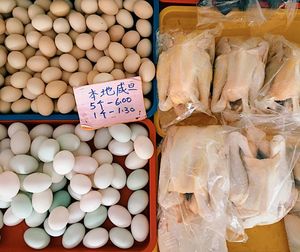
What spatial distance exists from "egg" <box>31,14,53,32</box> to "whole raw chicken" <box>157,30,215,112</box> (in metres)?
0.26

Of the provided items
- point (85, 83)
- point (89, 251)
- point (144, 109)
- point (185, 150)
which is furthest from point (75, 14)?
point (89, 251)

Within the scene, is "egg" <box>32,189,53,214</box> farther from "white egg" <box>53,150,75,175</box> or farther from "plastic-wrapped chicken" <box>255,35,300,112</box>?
"plastic-wrapped chicken" <box>255,35,300,112</box>

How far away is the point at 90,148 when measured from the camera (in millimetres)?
884

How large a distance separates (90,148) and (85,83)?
0.14m

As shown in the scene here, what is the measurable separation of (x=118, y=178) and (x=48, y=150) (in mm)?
152

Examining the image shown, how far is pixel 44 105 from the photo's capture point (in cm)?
84

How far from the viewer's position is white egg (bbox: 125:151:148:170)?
84 centimetres

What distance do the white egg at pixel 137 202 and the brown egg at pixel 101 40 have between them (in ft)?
1.07

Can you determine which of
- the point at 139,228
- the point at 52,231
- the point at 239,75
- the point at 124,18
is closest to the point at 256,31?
the point at 239,75

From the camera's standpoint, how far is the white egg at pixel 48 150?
80 cm

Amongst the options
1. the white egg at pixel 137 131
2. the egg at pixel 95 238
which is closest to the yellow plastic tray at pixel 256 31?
the white egg at pixel 137 131

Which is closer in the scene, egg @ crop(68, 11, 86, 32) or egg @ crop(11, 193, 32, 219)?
egg @ crop(11, 193, 32, 219)

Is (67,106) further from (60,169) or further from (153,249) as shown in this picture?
(153,249)

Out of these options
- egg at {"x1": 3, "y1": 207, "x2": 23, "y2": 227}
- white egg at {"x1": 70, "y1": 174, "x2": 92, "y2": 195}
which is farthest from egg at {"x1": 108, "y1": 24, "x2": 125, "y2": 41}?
egg at {"x1": 3, "y1": 207, "x2": 23, "y2": 227}
